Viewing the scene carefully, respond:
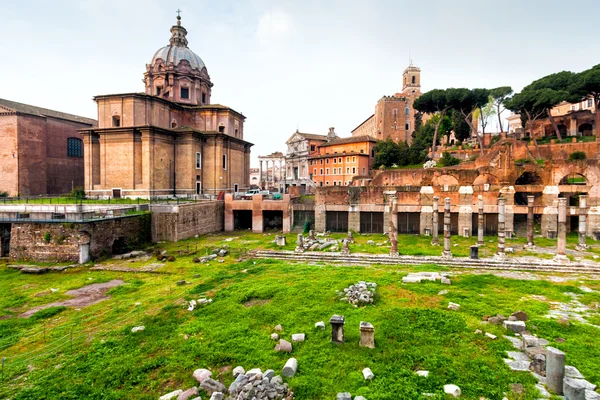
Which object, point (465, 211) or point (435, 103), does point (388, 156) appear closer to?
point (435, 103)

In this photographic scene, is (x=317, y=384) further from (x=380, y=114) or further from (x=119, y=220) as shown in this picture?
(x=380, y=114)

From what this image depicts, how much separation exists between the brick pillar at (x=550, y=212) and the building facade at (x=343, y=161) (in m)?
27.0

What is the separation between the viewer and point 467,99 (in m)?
42.8

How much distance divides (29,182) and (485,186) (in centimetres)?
4889

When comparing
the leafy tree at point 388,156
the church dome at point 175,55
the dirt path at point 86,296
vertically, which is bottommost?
the dirt path at point 86,296

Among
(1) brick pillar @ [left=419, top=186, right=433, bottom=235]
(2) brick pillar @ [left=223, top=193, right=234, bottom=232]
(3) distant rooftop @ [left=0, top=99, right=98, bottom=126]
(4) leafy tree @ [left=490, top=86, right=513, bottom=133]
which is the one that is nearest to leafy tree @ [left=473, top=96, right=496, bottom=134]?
(4) leafy tree @ [left=490, top=86, right=513, bottom=133]

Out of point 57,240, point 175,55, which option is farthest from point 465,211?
point 175,55

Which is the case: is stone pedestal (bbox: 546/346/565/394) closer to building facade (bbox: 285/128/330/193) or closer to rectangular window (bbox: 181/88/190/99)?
rectangular window (bbox: 181/88/190/99)

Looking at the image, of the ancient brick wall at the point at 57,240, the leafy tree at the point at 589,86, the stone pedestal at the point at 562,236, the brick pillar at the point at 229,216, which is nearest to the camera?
the stone pedestal at the point at 562,236

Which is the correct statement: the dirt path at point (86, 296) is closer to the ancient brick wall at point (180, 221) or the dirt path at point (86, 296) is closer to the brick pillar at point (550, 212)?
the ancient brick wall at point (180, 221)

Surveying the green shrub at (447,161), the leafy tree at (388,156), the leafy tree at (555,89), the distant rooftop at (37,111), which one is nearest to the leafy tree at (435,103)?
the green shrub at (447,161)

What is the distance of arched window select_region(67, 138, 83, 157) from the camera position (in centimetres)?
4222

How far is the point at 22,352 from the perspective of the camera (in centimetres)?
885

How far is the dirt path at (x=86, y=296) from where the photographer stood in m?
12.3
